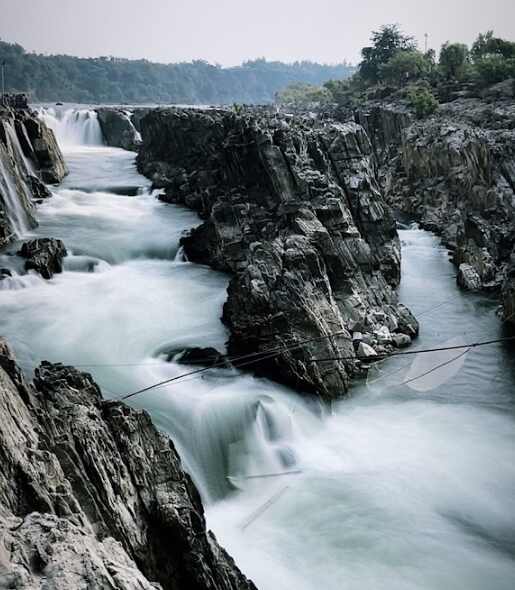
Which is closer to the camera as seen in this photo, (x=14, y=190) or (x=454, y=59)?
(x=14, y=190)

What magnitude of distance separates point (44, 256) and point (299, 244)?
7.95 meters

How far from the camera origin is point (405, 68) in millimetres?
55250

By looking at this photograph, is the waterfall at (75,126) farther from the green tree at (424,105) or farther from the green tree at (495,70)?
the green tree at (495,70)

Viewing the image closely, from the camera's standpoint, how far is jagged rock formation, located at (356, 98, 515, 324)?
22016 mm

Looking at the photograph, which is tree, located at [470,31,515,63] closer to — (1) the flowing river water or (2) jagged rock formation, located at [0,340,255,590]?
(1) the flowing river water

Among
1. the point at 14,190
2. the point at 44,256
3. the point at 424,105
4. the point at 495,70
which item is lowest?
the point at 44,256

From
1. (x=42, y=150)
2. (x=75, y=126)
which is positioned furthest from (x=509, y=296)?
(x=75, y=126)

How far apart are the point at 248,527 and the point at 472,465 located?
4.58 meters

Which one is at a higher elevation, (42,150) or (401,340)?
(42,150)

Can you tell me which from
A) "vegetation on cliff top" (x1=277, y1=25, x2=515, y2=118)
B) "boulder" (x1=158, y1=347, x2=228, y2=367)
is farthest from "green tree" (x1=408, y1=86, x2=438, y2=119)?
"boulder" (x1=158, y1=347, x2=228, y2=367)

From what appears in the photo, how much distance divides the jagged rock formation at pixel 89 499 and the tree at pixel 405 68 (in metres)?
52.2

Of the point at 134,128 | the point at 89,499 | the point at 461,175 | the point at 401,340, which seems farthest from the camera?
the point at 134,128

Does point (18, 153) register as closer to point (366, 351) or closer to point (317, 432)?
point (366, 351)

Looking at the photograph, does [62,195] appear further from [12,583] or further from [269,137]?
[12,583]
